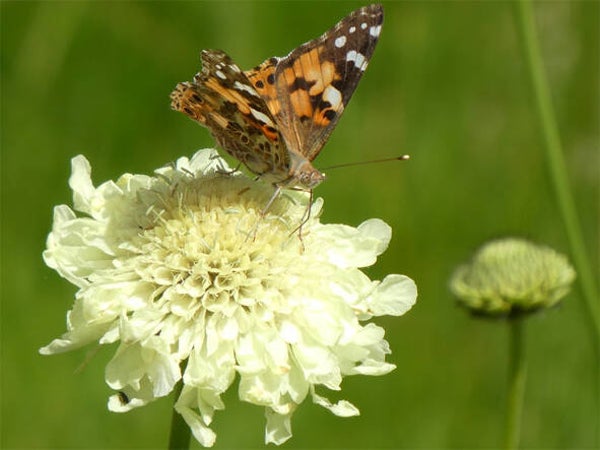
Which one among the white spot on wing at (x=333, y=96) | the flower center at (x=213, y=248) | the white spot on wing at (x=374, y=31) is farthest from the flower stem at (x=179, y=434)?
the white spot on wing at (x=374, y=31)

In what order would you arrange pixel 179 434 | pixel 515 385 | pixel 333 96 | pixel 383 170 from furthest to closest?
pixel 383 170 → pixel 515 385 → pixel 333 96 → pixel 179 434

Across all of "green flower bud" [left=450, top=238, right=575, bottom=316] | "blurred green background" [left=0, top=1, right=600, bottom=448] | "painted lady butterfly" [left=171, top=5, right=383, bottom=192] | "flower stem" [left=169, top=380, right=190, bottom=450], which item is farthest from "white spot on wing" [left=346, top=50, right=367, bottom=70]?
"blurred green background" [left=0, top=1, right=600, bottom=448]

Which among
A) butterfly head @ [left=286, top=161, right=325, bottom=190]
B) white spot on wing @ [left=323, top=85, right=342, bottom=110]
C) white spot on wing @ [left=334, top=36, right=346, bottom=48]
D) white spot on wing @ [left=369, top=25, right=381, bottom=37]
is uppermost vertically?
white spot on wing @ [left=369, top=25, right=381, bottom=37]

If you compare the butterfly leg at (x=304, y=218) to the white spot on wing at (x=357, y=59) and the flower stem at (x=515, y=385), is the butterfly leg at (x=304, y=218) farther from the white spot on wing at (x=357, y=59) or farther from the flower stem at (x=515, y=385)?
the flower stem at (x=515, y=385)

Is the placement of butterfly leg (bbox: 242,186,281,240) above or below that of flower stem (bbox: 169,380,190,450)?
above

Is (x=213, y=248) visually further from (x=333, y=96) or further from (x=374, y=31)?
(x=374, y=31)

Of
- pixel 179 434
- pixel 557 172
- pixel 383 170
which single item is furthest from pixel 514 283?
pixel 383 170

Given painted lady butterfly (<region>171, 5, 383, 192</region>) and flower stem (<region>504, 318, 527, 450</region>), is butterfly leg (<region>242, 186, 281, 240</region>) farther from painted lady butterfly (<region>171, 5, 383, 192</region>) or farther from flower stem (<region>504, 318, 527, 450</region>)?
flower stem (<region>504, 318, 527, 450</region>)
